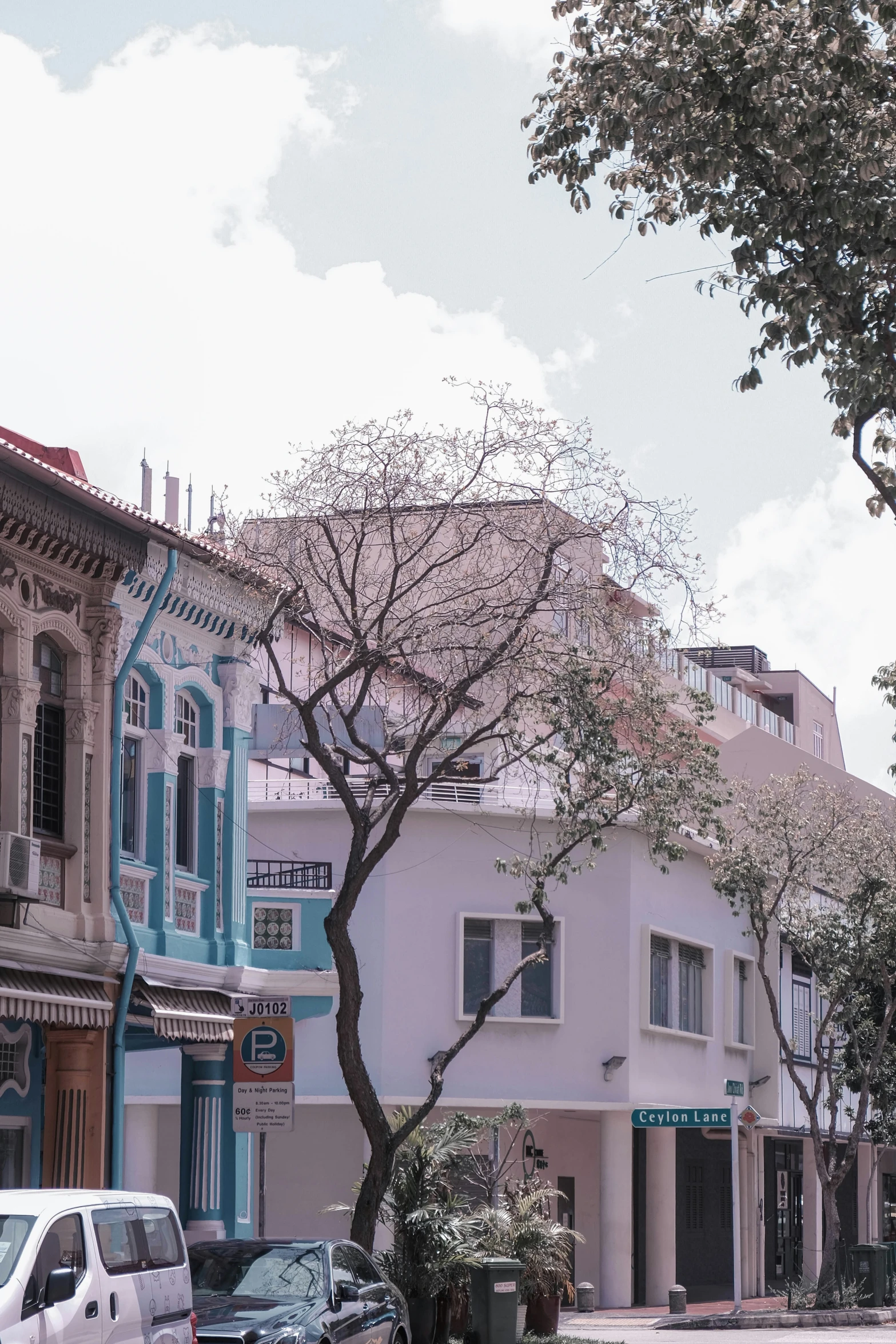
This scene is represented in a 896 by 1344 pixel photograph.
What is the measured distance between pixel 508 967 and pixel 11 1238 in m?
22.0

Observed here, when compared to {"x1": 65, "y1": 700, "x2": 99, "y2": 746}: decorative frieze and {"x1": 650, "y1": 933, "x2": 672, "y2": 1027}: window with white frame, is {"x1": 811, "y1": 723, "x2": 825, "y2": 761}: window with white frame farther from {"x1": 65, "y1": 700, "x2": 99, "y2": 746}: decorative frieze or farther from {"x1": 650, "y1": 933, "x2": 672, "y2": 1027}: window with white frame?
{"x1": 65, "y1": 700, "x2": 99, "y2": 746}: decorative frieze

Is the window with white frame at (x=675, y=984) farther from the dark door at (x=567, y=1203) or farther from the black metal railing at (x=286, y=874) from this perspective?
the black metal railing at (x=286, y=874)

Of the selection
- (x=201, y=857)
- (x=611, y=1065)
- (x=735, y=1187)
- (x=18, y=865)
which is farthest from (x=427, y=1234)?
(x=611, y=1065)

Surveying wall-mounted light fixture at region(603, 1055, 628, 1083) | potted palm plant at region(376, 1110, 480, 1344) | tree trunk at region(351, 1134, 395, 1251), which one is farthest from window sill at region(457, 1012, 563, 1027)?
tree trunk at region(351, 1134, 395, 1251)

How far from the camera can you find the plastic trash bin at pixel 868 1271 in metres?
34.3

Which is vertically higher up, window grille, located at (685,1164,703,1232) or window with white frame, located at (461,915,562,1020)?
window with white frame, located at (461,915,562,1020)

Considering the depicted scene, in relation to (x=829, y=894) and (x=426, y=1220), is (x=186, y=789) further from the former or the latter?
(x=829, y=894)

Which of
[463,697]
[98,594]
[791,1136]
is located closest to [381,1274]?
[463,697]

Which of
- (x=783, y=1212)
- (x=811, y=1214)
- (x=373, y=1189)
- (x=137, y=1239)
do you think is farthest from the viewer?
(x=811, y=1214)

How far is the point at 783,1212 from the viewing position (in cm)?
4259

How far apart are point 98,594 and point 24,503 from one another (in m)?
2.05

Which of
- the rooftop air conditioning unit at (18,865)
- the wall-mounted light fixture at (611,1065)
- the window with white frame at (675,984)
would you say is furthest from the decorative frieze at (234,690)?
the window with white frame at (675,984)

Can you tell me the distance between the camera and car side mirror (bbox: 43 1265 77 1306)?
10.0m

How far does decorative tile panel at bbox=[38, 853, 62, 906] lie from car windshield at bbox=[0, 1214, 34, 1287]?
7046 mm
